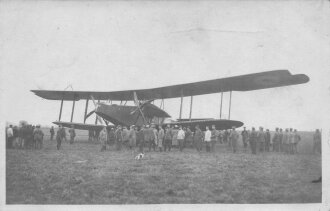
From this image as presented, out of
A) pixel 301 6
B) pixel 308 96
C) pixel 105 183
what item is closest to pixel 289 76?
pixel 308 96

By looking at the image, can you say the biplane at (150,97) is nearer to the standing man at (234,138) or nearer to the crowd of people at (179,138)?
the standing man at (234,138)

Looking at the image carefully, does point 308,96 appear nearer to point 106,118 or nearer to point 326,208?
point 326,208

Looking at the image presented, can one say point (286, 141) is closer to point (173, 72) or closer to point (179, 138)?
point (179, 138)

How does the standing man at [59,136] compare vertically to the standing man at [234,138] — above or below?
below

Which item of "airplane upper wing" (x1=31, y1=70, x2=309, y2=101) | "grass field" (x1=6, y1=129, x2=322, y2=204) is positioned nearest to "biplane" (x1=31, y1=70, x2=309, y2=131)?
"airplane upper wing" (x1=31, y1=70, x2=309, y2=101)

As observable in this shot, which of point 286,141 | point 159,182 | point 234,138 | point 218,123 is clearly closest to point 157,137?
point 218,123

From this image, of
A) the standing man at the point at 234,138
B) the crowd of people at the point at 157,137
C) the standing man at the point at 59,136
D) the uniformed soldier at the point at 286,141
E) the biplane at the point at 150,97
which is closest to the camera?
the biplane at the point at 150,97

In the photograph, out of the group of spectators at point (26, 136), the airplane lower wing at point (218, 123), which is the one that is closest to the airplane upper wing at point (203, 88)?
the airplane lower wing at point (218, 123)
